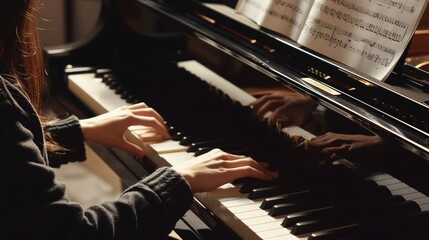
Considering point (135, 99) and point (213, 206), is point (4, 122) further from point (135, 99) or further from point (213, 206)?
point (135, 99)

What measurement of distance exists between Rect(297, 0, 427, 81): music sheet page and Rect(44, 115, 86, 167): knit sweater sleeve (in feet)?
2.15

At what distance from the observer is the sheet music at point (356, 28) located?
4.45ft

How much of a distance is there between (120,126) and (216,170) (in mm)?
437

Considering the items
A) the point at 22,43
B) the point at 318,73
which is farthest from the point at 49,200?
the point at 318,73

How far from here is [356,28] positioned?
1444 millimetres

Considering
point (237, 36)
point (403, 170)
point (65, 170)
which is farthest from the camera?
point (65, 170)

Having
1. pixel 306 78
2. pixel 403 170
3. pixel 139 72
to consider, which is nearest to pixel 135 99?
pixel 139 72

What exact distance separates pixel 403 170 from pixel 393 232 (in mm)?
127

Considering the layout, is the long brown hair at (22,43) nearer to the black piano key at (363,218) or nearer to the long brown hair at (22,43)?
the long brown hair at (22,43)

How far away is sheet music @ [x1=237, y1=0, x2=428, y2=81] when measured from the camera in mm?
1355

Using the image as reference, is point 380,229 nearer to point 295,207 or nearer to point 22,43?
point 295,207

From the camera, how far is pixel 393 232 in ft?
4.15

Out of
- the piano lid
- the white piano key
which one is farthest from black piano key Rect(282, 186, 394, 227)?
the white piano key

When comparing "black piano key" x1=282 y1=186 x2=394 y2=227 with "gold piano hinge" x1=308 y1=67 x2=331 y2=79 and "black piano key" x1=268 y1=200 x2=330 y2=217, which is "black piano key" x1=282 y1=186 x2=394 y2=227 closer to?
"black piano key" x1=268 y1=200 x2=330 y2=217
